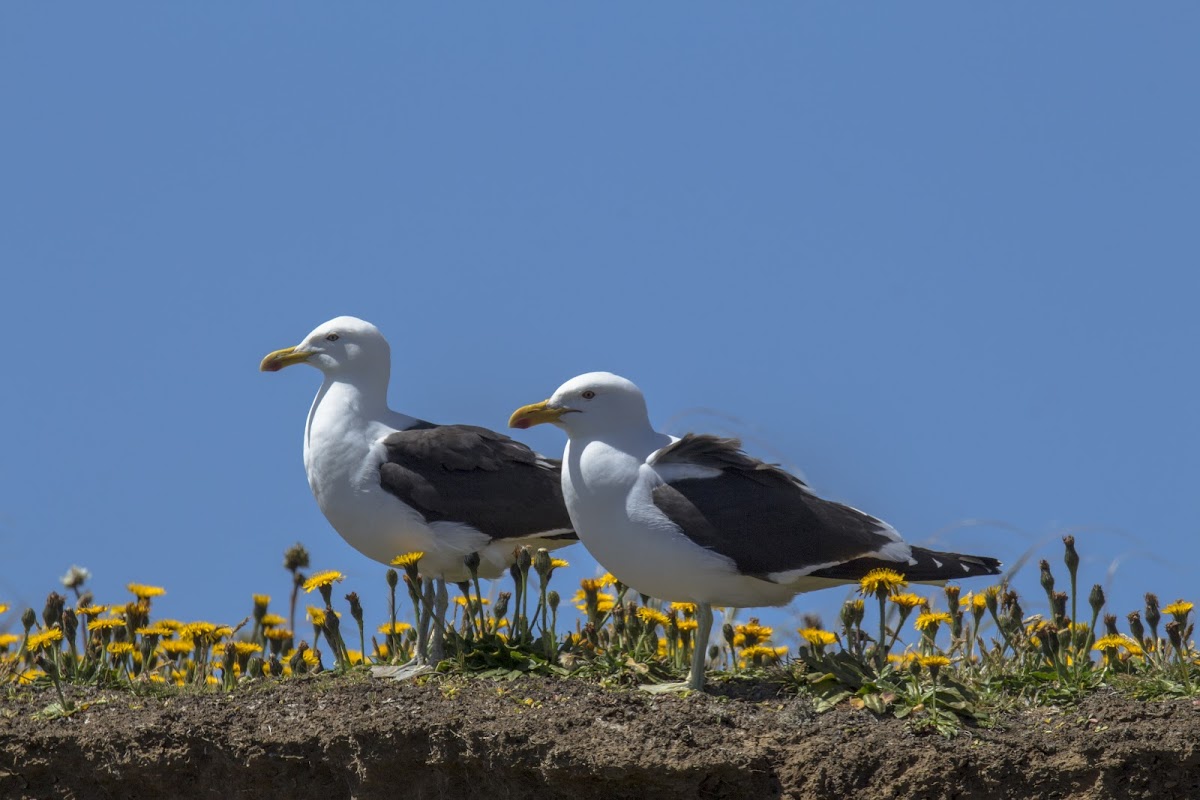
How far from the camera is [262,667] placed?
27.7 ft

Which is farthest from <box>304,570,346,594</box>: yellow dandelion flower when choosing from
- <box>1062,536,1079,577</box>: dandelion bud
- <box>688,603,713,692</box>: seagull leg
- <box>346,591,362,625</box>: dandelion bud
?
<box>1062,536,1079,577</box>: dandelion bud

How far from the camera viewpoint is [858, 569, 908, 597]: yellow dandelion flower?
7.07 m

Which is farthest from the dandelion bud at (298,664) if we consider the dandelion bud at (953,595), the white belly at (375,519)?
the dandelion bud at (953,595)

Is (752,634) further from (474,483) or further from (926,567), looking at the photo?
(474,483)

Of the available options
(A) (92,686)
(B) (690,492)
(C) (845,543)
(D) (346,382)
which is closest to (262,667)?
(A) (92,686)

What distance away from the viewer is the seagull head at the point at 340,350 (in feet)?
27.7

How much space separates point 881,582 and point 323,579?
2.68 metres

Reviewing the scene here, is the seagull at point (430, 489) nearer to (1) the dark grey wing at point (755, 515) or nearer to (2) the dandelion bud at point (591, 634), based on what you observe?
(2) the dandelion bud at point (591, 634)

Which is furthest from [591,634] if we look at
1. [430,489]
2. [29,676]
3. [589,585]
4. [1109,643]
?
[29,676]

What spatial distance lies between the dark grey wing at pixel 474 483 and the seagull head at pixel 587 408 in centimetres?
58

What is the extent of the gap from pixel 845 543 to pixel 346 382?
2769 mm

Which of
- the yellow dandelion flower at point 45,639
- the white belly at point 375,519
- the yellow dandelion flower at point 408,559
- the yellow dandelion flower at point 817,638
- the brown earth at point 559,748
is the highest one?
the white belly at point 375,519

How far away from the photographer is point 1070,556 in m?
Result: 7.71

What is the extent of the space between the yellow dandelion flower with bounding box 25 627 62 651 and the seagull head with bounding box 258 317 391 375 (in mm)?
1704
